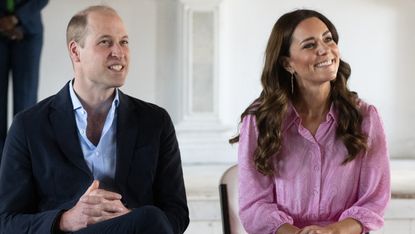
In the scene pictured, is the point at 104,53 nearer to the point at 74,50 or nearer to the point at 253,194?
the point at 74,50

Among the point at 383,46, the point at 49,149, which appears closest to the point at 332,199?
the point at 49,149

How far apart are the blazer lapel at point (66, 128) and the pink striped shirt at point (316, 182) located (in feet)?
1.57

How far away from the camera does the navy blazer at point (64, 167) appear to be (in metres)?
1.92

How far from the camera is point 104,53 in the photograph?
1.99 metres

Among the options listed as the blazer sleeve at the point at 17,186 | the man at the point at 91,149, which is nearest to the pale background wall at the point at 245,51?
the man at the point at 91,149

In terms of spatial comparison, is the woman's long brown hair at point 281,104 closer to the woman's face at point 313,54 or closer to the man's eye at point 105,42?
the woman's face at point 313,54

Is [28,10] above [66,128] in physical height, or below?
above

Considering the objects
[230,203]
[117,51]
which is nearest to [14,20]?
[117,51]

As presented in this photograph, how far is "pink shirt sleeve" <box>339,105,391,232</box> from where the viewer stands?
2035 mm

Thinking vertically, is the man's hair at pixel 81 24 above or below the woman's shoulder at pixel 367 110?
above

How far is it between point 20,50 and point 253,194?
5.49 ft

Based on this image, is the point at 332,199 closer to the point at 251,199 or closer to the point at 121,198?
the point at 251,199

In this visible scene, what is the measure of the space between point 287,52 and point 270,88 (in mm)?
117

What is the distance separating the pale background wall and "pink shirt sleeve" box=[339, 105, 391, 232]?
5.93ft
